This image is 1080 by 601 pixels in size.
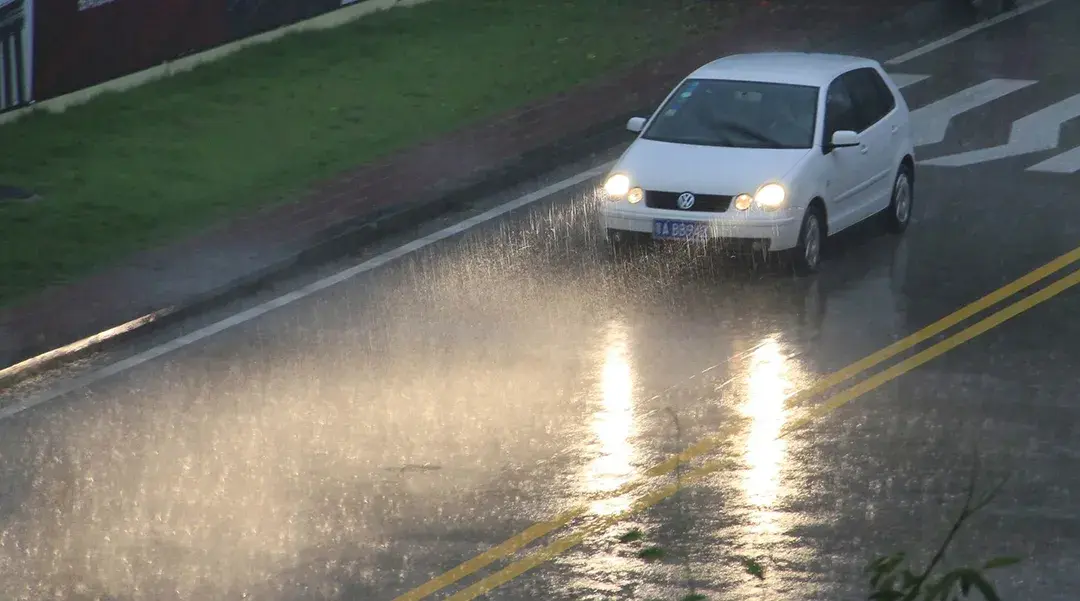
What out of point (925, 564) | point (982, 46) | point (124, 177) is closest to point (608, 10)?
point (982, 46)

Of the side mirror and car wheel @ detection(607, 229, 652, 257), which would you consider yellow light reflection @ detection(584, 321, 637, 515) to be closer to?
car wheel @ detection(607, 229, 652, 257)

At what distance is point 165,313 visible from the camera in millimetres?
13484

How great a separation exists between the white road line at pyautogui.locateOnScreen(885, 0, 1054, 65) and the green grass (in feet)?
9.97

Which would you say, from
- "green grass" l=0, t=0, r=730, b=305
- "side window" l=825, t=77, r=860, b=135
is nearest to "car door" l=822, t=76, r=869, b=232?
"side window" l=825, t=77, r=860, b=135

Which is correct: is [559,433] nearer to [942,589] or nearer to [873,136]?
[873,136]

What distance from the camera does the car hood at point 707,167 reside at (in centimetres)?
1453

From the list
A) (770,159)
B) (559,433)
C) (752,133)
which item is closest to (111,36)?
(752,133)

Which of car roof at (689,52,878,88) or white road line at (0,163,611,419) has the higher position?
car roof at (689,52,878,88)

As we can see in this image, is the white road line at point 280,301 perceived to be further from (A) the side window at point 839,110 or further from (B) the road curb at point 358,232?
(A) the side window at point 839,110

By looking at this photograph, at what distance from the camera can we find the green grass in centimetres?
1627

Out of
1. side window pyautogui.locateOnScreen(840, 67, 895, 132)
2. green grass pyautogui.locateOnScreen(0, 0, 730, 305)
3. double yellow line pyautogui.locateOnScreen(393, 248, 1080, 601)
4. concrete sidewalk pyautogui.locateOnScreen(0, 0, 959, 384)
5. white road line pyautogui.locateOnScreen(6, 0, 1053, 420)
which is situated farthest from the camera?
green grass pyautogui.locateOnScreen(0, 0, 730, 305)

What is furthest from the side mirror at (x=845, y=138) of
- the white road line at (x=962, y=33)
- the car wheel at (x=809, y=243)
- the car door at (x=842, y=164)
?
the white road line at (x=962, y=33)

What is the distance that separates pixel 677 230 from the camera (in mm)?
14469

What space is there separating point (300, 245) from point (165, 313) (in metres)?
2.09
